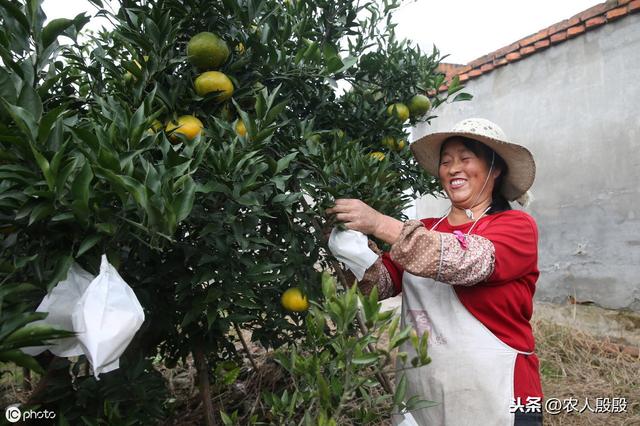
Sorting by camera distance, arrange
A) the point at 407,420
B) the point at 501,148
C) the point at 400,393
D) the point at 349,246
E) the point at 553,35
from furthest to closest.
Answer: the point at 553,35
the point at 501,148
the point at 349,246
the point at 407,420
the point at 400,393

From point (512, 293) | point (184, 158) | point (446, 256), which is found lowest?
point (512, 293)

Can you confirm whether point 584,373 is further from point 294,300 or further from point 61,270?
point 61,270

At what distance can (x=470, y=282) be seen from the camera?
1.28m

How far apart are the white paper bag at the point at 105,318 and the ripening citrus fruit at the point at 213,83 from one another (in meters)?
0.51

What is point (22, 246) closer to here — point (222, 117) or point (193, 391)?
point (222, 117)

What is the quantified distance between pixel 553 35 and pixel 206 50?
13.3ft

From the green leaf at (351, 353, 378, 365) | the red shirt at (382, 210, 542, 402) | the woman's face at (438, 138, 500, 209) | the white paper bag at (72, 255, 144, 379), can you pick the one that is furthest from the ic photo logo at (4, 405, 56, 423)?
the woman's face at (438, 138, 500, 209)

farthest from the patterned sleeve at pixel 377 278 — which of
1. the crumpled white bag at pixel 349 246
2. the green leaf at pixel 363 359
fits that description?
the green leaf at pixel 363 359

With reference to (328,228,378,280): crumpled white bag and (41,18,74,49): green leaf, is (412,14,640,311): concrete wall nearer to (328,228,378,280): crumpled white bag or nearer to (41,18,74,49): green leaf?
(328,228,378,280): crumpled white bag

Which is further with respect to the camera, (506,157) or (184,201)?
(506,157)

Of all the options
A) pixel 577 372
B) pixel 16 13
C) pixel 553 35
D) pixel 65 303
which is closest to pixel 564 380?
pixel 577 372

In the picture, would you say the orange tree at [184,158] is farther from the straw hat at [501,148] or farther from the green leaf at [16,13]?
the straw hat at [501,148]

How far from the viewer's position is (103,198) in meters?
0.84

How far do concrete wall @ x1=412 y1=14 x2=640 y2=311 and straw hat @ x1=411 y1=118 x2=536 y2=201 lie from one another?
8.77 ft
